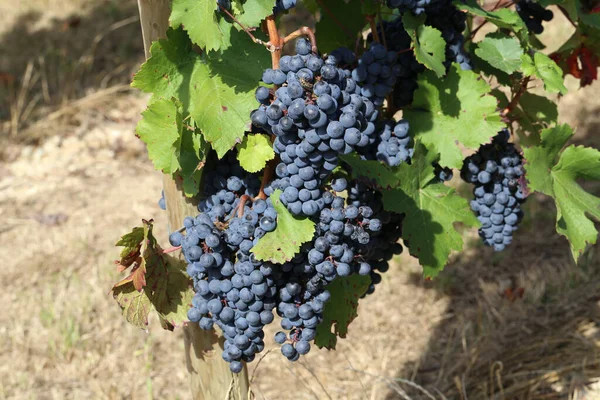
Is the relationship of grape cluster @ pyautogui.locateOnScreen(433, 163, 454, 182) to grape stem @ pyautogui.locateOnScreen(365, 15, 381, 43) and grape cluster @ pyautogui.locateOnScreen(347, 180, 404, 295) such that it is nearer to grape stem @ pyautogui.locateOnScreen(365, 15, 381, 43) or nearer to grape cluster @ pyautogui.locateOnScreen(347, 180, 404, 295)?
grape cluster @ pyautogui.locateOnScreen(347, 180, 404, 295)

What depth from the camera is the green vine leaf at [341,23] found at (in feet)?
5.51

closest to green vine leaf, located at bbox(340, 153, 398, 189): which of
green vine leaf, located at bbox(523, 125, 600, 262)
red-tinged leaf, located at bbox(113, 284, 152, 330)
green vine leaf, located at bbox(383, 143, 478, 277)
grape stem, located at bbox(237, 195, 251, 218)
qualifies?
green vine leaf, located at bbox(383, 143, 478, 277)

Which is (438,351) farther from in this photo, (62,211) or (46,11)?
(46,11)

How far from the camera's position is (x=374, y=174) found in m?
1.42

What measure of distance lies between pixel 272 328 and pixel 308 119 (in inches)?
104

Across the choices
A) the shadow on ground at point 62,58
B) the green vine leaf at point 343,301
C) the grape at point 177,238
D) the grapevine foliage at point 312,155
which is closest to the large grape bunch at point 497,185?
the grapevine foliage at point 312,155

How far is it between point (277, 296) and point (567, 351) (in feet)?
7.28

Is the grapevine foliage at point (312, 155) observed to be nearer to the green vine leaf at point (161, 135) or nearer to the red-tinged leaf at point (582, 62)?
the green vine leaf at point (161, 135)

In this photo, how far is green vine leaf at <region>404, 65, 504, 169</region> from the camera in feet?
5.30

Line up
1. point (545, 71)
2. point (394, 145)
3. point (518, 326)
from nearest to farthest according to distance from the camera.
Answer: point (394, 145)
point (545, 71)
point (518, 326)

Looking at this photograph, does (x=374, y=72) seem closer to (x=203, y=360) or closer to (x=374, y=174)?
(x=374, y=174)

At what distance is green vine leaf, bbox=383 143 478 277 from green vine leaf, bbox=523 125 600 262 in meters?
0.25

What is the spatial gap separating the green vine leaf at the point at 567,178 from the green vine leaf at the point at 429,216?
247mm

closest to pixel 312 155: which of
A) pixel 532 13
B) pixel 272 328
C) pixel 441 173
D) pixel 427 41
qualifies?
pixel 427 41
